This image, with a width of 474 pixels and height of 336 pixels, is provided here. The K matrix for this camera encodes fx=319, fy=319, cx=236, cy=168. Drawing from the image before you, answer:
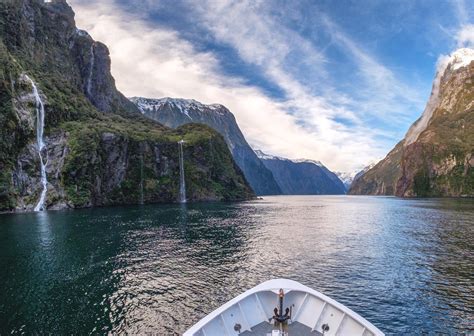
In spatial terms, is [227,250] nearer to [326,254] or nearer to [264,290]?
[326,254]

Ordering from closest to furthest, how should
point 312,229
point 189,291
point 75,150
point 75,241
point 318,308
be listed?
point 318,308 → point 189,291 → point 75,241 → point 312,229 → point 75,150

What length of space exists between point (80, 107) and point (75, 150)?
47870 mm

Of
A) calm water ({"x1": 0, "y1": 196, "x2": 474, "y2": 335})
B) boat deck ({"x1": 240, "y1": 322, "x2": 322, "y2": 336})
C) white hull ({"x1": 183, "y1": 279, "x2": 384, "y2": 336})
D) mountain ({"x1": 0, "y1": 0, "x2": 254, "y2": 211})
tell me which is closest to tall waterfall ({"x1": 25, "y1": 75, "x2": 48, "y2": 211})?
mountain ({"x1": 0, "y1": 0, "x2": 254, "y2": 211})

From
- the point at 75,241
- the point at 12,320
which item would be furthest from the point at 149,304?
the point at 75,241

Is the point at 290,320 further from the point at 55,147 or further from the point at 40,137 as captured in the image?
the point at 40,137

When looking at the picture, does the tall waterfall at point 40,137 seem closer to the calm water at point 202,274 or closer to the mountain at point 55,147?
the mountain at point 55,147

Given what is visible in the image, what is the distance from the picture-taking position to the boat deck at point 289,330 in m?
17.7

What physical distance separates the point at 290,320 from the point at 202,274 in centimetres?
A: 2003

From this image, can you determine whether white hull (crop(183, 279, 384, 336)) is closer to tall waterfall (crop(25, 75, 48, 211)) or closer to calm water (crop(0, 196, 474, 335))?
calm water (crop(0, 196, 474, 335))

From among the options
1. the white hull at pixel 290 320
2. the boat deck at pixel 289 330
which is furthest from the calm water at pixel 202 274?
the boat deck at pixel 289 330

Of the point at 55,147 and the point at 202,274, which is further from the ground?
the point at 55,147

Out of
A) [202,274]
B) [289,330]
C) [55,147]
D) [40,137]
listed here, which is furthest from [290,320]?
[40,137]

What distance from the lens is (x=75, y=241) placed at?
5628 cm

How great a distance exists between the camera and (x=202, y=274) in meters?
37.3
